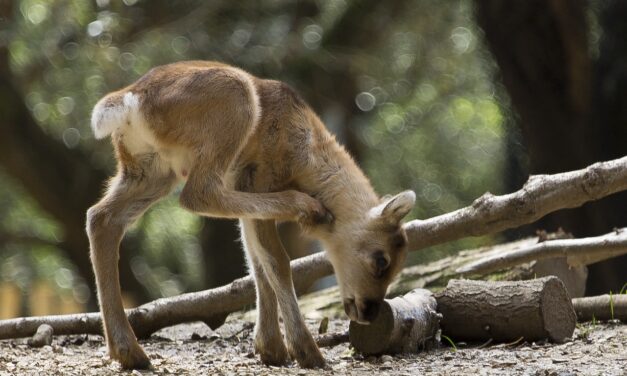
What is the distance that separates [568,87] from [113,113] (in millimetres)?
7019

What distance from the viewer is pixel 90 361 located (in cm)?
643

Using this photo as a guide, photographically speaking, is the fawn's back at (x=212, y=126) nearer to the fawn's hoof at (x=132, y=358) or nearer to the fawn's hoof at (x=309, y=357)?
the fawn's hoof at (x=309, y=357)

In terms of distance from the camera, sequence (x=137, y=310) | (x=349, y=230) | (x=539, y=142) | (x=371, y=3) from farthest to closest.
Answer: (x=371, y=3)
(x=539, y=142)
(x=137, y=310)
(x=349, y=230)

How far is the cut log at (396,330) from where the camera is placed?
21.3 ft

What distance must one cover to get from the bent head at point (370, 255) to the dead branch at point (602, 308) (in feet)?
5.31

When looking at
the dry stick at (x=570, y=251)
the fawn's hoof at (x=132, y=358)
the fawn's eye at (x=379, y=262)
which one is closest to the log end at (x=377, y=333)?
the fawn's eye at (x=379, y=262)

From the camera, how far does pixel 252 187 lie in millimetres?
6672

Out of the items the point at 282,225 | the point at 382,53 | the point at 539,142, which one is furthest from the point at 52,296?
the point at 539,142

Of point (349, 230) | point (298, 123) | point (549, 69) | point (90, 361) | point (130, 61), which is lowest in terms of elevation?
point (90, 361)

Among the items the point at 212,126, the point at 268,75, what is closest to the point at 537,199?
the point at 212,126

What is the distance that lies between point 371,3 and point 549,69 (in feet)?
9.80

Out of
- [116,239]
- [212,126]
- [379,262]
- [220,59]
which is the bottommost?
[379,262]

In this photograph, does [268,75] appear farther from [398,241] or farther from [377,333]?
[377,333]

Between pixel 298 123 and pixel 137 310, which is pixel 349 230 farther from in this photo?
pixel 137 310
